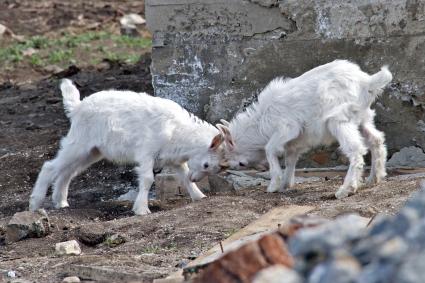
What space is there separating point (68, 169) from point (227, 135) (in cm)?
155

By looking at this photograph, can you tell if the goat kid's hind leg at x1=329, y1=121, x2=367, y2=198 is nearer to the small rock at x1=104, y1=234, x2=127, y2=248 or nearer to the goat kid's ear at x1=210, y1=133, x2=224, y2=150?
the goat kid's ear at x1=210, y1=133, x2=224, y2=150

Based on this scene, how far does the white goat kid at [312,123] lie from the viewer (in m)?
8.34

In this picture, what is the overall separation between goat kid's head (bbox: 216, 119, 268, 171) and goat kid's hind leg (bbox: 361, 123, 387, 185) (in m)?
1.05

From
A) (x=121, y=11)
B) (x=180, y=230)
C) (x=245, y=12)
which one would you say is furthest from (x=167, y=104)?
(x=121, y=11)

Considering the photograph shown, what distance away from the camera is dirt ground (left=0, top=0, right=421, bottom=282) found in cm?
664

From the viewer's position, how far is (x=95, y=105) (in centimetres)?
910

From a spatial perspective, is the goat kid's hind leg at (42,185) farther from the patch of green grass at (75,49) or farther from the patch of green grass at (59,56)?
the patch of green grass at (59,56)

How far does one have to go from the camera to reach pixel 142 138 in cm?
891

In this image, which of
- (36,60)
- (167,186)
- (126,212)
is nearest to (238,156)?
(167,186)

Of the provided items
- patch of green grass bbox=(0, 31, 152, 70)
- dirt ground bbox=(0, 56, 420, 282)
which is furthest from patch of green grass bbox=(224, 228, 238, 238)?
patch of green grass bbox=(0, 31, 152, 70)

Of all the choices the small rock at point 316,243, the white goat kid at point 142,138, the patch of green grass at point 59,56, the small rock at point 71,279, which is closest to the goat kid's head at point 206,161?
the white goat kid at point 142,138

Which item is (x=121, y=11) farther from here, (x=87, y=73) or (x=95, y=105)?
(x=95, y=105)

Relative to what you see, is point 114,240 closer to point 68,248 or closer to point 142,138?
point 68,248

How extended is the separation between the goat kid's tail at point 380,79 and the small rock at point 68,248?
2.84 metres
